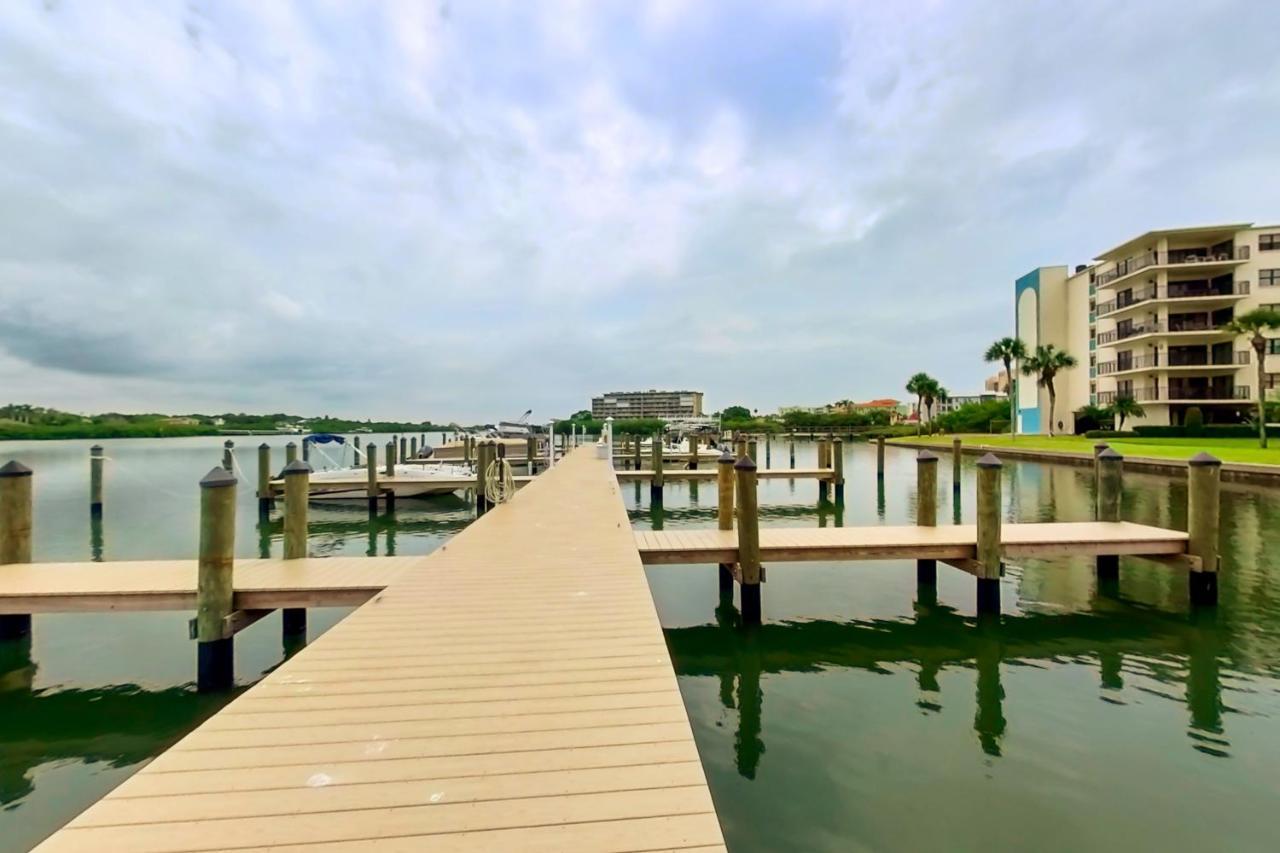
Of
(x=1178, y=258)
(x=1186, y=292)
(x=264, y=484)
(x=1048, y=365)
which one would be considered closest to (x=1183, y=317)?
(x=1186, y=292)

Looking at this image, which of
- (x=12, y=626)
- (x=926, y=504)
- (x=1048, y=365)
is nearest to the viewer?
(x=12, y=626)

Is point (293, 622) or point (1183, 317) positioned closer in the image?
point (293, 622)

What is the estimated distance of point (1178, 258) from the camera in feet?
157

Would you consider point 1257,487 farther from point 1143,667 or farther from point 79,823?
point 79,823

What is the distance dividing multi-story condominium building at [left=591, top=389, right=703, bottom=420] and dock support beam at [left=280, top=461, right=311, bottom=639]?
5636 inches

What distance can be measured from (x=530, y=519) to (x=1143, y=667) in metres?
8.64

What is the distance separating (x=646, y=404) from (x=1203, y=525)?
486 ft

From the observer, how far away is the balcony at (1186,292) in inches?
1784

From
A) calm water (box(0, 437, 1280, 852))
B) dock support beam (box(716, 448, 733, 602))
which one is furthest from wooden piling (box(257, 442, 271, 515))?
dock support beam (box(716, 448, 733, 602))

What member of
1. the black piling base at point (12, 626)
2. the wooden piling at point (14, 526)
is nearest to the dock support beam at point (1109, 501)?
the wooden piling at point (14, 526)

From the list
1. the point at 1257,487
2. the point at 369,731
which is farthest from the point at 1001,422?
the point at 369,731

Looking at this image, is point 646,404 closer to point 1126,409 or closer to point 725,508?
point 1126,409

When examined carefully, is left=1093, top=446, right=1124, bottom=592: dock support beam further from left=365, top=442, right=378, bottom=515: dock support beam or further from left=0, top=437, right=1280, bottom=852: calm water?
left=365, top=442, right=378, bottom=515: dock support beam

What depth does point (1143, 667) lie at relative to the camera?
24.3 feet
